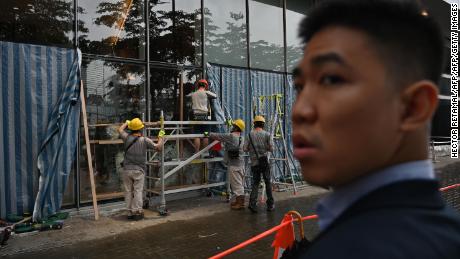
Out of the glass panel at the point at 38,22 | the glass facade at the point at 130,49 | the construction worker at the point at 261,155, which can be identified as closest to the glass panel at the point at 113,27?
the glass facade at the point at 130,49

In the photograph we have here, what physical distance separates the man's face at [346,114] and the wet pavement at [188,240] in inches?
190

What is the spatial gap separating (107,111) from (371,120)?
8251 mm

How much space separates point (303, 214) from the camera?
7.90 meters

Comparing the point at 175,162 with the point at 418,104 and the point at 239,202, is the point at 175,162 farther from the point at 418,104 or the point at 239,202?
the point at 418,104

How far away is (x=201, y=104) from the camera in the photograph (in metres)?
9.11

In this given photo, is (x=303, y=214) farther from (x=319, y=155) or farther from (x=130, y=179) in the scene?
(x=319, y=155)

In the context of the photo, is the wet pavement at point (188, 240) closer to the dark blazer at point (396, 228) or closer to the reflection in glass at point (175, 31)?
the reflection in glass at point (175, 31)

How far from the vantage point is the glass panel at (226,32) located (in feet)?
34.1

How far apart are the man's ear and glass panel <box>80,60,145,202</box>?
7.96 meters

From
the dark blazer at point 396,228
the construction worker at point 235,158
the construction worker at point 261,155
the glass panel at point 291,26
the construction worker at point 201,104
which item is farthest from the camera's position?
the glass panel at point 291,26

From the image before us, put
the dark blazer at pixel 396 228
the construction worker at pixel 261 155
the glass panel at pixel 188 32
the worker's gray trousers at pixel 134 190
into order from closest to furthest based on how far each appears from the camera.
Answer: the dark blazer at pixel 396 228 → the worker's gray trousers at pixel 134 190 → the construction worker at pixel 261 155 → the glass panel at pixel 188 32

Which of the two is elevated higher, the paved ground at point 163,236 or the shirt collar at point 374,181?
the shirt collar at point 374,181

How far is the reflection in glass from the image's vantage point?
30.6 feet

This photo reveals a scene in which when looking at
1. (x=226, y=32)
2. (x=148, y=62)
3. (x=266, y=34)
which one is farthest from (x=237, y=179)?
(x=266, y=34)
